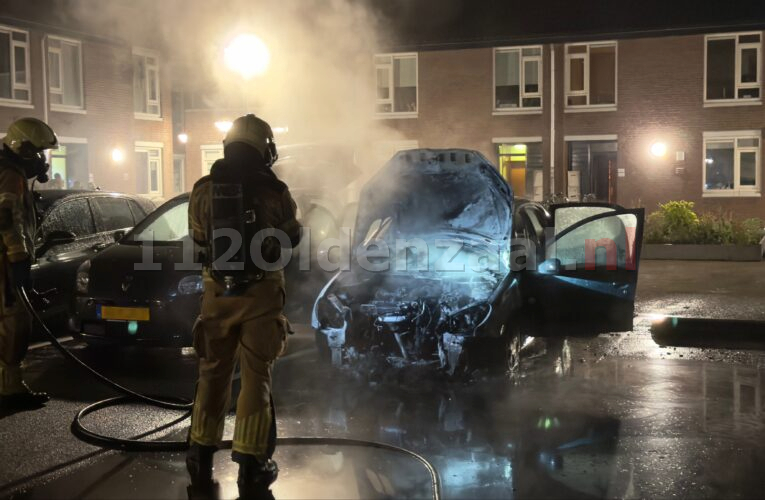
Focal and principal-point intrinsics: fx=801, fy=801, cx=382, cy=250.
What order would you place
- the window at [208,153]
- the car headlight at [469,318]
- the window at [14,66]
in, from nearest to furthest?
the car headlight at [469,318], the window at [14,66], the window at [208,153]

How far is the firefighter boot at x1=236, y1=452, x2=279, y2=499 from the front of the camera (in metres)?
4.34

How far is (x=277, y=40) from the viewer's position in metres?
9.60

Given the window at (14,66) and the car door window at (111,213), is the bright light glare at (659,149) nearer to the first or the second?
the car door window at (111,213)

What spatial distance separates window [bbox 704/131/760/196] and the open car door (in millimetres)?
17173

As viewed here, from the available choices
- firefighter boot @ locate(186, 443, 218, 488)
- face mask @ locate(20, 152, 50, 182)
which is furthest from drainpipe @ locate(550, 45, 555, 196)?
firefighter boot @ locate(186, 443, 218, 488)

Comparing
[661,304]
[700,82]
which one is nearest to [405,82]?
[700,82]

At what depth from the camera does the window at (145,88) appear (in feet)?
89.0

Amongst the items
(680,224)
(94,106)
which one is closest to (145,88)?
(94,106)

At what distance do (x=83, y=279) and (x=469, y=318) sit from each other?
3745mm

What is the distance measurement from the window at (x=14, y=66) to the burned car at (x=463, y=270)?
18.4 m

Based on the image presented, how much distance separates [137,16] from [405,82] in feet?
58.3

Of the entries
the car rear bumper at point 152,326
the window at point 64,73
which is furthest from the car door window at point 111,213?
the window at point 64,73

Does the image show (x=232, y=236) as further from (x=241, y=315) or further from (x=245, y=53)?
(x=245, y=53)

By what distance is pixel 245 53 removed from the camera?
9.07 metres
